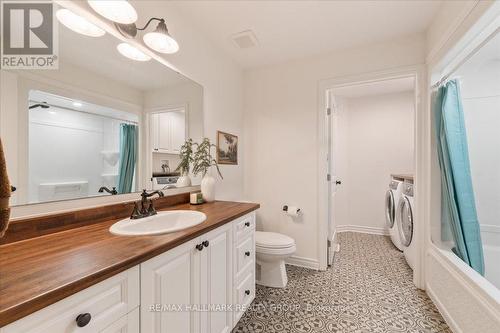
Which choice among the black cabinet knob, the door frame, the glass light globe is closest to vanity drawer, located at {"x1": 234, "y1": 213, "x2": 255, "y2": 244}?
the black cabinet knob

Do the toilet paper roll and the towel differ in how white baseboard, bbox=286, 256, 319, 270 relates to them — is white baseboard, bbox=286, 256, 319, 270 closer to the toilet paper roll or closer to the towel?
the toilet paper roll

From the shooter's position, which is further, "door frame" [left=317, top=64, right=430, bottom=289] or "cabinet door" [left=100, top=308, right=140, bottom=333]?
"door frame" [left=317, top=64, right=430, bottom=289]

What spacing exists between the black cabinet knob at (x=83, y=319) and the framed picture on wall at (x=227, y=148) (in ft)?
5.72

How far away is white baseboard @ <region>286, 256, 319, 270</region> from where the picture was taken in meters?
2.45

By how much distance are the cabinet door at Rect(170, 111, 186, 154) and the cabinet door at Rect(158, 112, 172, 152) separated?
31 millimetres

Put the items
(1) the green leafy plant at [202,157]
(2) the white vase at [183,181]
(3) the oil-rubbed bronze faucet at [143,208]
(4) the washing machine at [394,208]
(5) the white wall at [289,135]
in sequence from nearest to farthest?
1. (3) the oil-rubbed bronze faucet at [143,208]
2. (2) the white vase at [183,181]
3. (1) the green leafy plant at [202,157]
4. (5) the white wall at [289,135]
5. (4) the washing machine at [394,208]

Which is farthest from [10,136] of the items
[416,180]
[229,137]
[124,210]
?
[416,180]

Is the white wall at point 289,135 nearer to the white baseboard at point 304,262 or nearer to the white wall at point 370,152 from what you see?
the white baseboard at point 304,262

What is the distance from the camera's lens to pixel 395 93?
3516 millimetres

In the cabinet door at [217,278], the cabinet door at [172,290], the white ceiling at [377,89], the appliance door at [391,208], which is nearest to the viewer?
the cabinet door at [172,290]

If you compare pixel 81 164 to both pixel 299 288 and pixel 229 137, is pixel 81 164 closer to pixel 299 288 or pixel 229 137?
pixel 229 137

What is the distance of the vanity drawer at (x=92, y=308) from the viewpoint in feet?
1.75

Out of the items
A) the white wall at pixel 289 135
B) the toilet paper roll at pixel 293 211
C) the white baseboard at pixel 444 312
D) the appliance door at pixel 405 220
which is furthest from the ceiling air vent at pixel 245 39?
the white baseboard at pixel 444 312

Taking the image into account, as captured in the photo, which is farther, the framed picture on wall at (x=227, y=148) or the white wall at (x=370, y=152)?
the white wall at (x=370, y=152)
